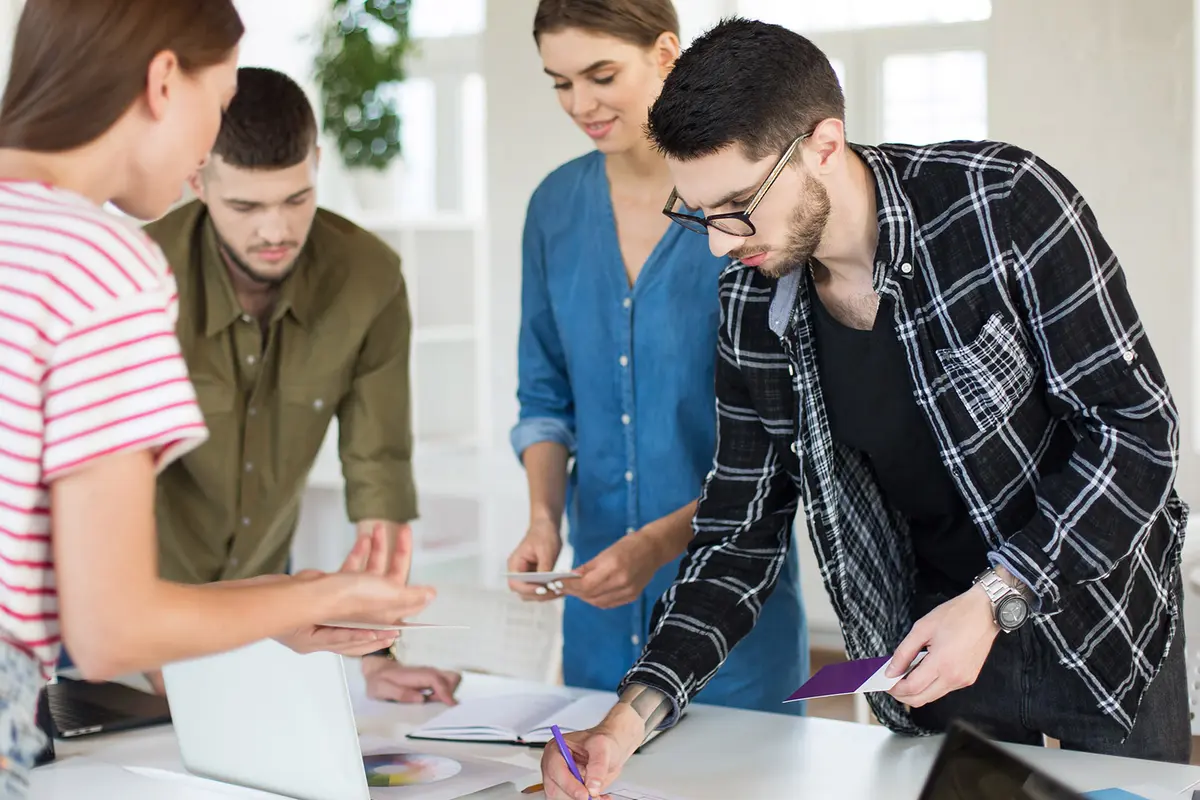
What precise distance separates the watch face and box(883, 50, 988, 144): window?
323 cm

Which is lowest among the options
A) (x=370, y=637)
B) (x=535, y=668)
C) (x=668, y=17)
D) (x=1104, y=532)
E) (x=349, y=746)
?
(x=535, y=668)

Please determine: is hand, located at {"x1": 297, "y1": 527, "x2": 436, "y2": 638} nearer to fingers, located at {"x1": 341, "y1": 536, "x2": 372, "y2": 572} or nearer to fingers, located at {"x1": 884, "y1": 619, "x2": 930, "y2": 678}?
fingers, located at {"x1": 341, "y1": 536, "x2": 372, "y2": 572}

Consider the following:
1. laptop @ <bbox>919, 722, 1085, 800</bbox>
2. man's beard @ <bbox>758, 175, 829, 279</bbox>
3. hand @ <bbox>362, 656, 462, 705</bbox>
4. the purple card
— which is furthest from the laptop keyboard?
laptop @ <bbox>919, 722, 1085, 800</bbox>

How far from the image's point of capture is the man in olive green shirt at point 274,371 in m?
2.34

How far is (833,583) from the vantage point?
178cm

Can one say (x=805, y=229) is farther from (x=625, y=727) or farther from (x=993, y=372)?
(x=625, y=727)

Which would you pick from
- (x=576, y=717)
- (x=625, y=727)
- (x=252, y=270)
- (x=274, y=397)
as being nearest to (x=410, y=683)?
(x=576, y=717)

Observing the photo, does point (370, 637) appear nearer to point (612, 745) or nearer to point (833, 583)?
point (612, 745)

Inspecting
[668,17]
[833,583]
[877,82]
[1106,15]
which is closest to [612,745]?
[833,583]

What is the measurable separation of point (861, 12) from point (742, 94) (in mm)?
3247

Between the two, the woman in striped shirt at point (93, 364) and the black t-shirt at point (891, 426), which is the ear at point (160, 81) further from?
the black t-shirt at point (891, 426)

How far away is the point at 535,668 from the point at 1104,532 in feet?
3.89

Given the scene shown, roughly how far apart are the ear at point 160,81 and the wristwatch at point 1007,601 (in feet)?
3.49

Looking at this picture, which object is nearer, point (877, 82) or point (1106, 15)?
point (1106, 15)
